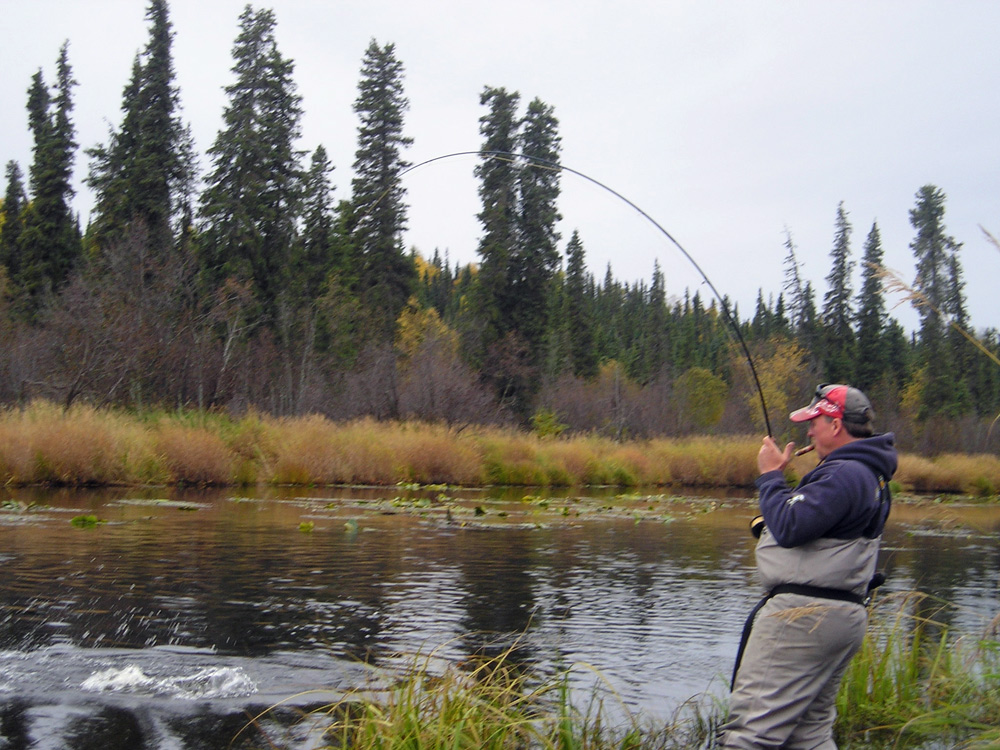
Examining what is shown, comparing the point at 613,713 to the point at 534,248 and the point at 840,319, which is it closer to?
the point at 534,248

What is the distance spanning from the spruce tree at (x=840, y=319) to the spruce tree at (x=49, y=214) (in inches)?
1804

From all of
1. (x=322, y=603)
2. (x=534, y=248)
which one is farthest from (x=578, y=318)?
(x=322, y=603)

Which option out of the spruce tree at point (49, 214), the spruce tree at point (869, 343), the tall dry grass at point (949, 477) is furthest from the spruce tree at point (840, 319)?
the spruce tree at point (49, 214)

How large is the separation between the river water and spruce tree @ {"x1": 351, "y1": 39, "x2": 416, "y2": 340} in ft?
90.3

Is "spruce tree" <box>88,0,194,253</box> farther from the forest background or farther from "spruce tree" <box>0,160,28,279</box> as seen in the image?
"spruce tree" <box>0,160,28,279</box>

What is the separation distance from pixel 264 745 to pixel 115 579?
541 cm

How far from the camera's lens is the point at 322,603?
934cm

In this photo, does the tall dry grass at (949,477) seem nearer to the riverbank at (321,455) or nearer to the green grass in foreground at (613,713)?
the riverbank at (321,455)

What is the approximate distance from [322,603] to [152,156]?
37.4 metres

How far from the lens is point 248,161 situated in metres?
42.6

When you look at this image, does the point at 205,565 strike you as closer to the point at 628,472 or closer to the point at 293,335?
the point at 628,472

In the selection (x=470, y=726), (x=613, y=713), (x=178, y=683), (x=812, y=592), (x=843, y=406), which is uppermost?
(x=843, y=406)

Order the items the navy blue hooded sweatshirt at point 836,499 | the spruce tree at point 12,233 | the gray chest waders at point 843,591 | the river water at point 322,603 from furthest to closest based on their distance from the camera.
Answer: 1. the spruce tree at point 12,233
2. the river water at point 322,603
3. the gray chest waders at point 843,591
4. the navy blue hooded sweatshirt at point 836,499

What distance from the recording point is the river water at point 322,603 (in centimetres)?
600
